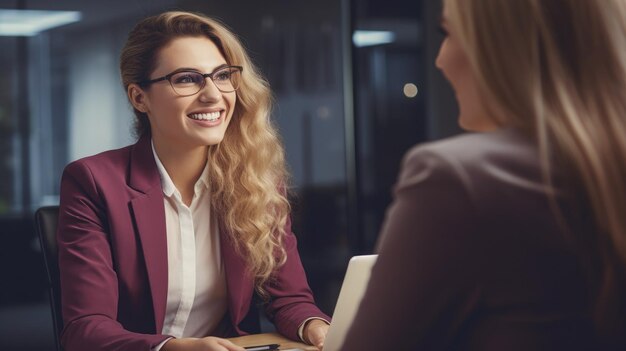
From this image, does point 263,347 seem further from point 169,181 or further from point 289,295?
point 169,181

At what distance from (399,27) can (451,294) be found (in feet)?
14.5

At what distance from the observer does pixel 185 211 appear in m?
2.12

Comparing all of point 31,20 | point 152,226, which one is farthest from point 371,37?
point 152,226

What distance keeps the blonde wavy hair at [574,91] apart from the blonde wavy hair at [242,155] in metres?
1.28

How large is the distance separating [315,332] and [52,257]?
711 millimetres

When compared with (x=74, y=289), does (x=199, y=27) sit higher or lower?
higher

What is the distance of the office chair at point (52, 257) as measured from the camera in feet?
6.69

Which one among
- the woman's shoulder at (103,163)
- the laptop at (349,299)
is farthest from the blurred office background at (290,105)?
the laptop at (349,299)

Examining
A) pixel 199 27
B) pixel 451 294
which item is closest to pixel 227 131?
pixel 199 27

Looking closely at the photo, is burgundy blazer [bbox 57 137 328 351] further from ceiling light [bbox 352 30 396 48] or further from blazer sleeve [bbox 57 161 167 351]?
ceiling light [bbox 352 30 396 48]

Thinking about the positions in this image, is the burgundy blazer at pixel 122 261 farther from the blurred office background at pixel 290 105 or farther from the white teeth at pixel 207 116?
the blurred office background at pixel 290 105

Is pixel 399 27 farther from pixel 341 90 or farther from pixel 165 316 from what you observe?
pixel 165 316

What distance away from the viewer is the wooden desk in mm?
1782

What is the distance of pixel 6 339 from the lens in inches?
168
